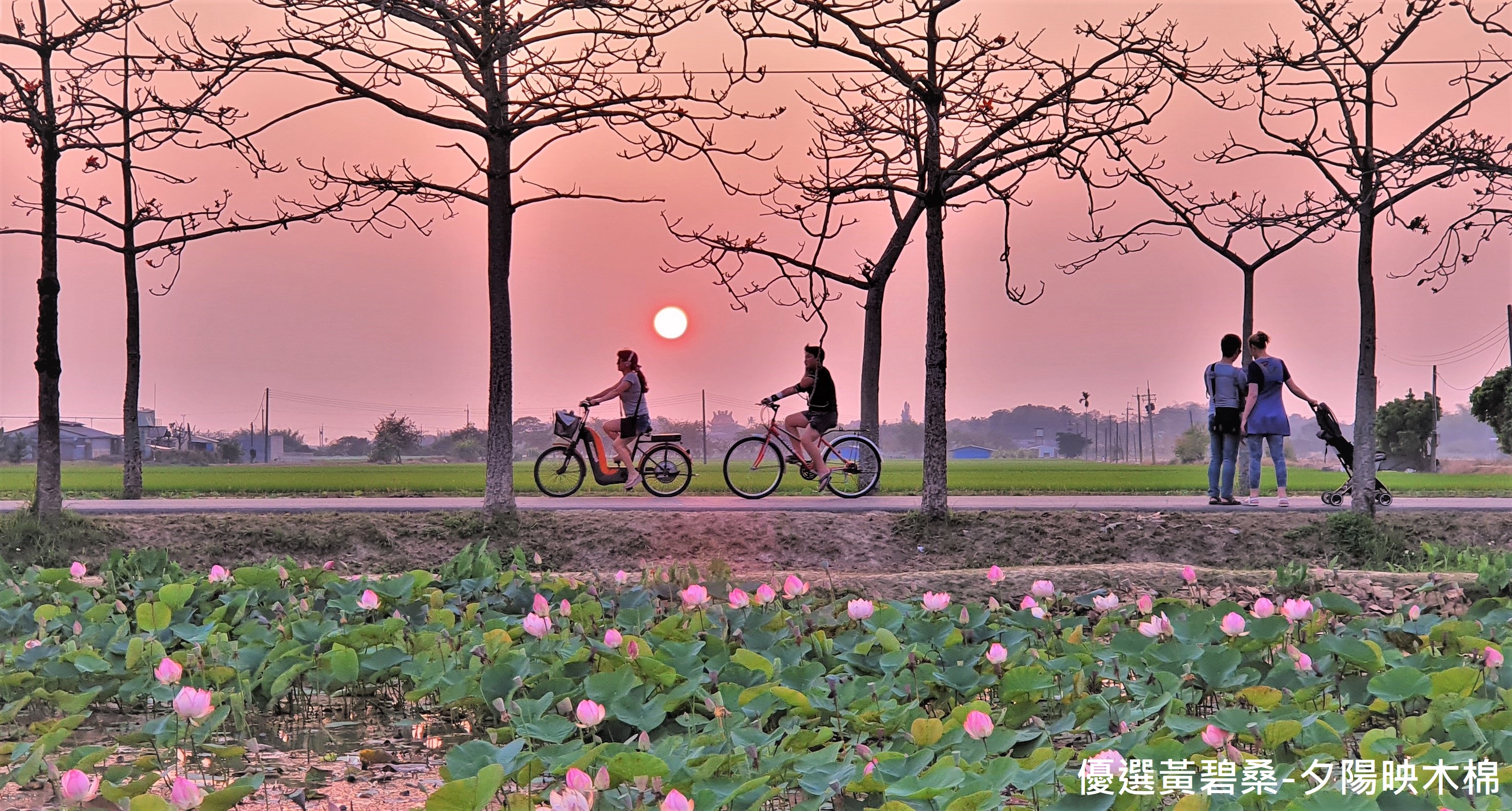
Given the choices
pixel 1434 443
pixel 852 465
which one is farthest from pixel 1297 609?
pixel 1434 443

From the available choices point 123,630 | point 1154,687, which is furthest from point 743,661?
point 123,630

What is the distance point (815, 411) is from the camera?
12531 millimetres

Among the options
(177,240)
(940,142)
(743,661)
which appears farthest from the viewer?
(177,240)

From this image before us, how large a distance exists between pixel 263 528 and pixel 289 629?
22.6 ft

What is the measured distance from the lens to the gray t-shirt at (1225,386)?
1184 cm

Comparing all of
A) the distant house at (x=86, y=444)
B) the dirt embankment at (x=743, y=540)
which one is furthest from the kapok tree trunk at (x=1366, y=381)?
the distant house at (x=86, y=444)

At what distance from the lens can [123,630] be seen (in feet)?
14.0

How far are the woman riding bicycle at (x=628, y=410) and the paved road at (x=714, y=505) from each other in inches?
18.8

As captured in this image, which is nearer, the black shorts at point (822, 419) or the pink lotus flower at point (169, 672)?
the pink lotus flower at point (169, 672)

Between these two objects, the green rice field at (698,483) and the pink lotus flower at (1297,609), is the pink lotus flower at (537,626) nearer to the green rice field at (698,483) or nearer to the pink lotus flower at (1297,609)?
the pink lotus flower at (1297,609)

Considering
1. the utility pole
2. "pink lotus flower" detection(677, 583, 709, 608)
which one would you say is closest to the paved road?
"pink lotus flower" detection(677, 583, 709, 608)

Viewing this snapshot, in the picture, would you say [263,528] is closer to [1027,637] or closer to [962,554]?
[962,554]

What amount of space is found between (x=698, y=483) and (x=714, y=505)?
9.45 metres

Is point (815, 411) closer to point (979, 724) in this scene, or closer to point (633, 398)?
point (633, 398)
